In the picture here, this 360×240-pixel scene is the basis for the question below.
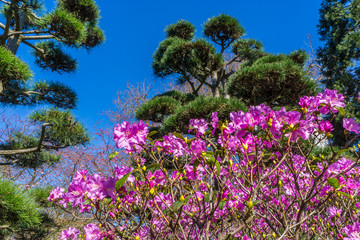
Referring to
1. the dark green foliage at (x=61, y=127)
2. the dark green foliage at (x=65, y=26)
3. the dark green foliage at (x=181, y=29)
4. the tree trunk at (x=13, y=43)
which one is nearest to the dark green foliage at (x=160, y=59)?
the dark green foliage at (x=181, y=29)

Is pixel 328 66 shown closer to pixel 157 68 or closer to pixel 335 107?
pixel 157 68

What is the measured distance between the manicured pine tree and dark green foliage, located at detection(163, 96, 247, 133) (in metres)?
1.79

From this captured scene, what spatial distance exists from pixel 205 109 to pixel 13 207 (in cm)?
295

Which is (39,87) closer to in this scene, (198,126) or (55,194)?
(55,194)

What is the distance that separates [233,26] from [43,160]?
19.6 feet

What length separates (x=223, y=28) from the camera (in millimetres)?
5844

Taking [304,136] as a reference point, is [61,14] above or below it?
above

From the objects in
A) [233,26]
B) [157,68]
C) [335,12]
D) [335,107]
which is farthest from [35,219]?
[335,12]

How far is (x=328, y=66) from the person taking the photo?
27.1 ft

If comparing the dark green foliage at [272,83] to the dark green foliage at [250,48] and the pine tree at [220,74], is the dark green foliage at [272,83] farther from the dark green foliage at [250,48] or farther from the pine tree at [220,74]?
the dark green foliage at [250,48]

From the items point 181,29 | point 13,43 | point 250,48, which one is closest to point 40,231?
point 13,43

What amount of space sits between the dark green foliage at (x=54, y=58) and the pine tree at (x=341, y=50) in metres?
8.37

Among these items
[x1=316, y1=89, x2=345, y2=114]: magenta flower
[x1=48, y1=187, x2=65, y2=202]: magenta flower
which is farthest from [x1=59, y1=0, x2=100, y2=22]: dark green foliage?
[x1=316, y1=89, x2=345, y2=114]: magenta flower

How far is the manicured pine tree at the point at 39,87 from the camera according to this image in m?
2.33
